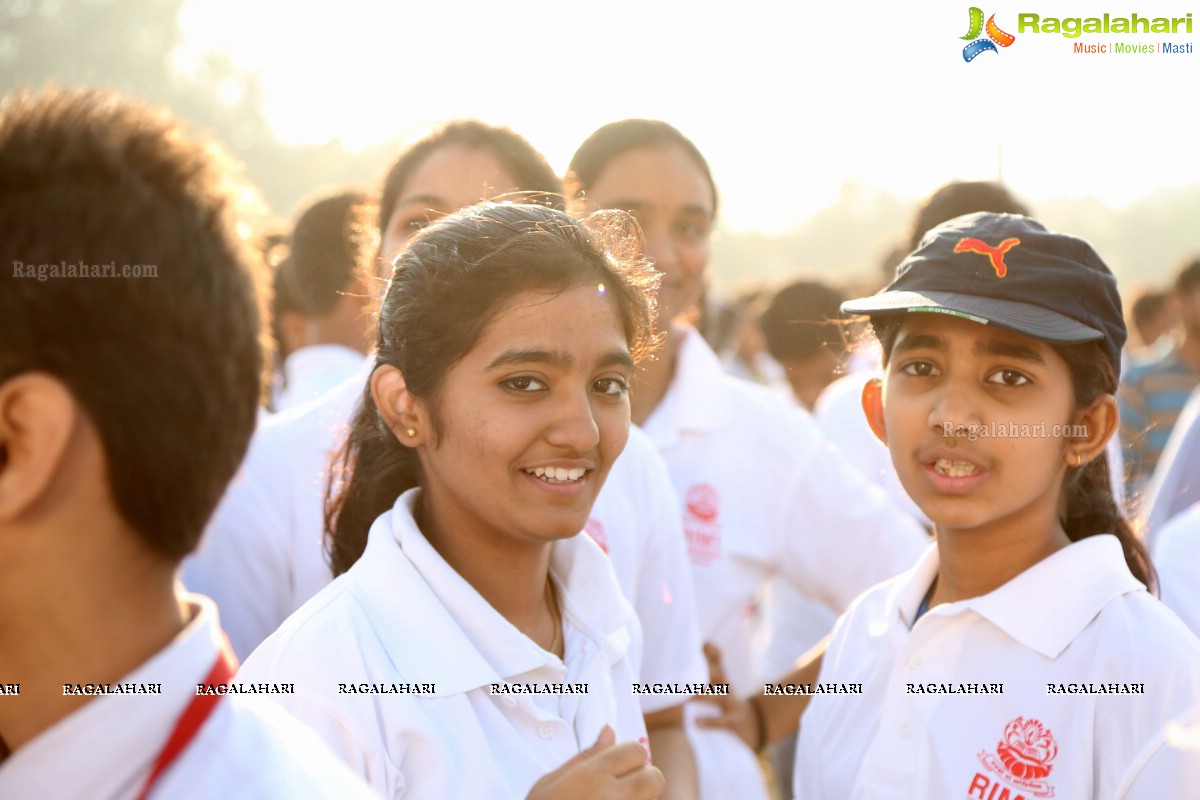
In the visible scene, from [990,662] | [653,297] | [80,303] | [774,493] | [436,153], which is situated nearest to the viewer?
[80,303]

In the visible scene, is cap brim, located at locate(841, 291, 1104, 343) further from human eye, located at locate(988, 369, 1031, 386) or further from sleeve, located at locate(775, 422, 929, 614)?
sleeve, located at locate(775, 422, 929, 614)

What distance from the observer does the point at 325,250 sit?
4078 mm

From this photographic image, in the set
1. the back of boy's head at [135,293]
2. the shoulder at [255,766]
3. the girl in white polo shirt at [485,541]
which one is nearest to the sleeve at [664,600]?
the girl in white polo shirt at [485,541]

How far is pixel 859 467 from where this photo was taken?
14.1 ft

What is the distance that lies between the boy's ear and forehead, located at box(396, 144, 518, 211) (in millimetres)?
1956

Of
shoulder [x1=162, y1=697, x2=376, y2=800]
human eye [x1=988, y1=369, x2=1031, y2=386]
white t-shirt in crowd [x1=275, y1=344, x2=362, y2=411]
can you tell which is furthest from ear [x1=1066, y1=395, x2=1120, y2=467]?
white t-shirt in crowd [x1=275, y1=344, x2=362, y2=411]

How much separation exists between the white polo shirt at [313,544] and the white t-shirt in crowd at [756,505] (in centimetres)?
53

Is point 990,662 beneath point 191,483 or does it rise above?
beneath

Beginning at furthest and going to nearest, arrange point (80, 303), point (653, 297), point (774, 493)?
1. point (774, 493)
2. point (653, 297)
3. point (80, 303)

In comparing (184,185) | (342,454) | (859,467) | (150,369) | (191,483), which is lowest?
(859,467)

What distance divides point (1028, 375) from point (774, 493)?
1210 millimetres

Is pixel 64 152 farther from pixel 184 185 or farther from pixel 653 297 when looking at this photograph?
pixel 653 297

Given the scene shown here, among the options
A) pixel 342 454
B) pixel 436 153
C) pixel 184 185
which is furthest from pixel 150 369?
pixel 436 153

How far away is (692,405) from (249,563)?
1332mm
